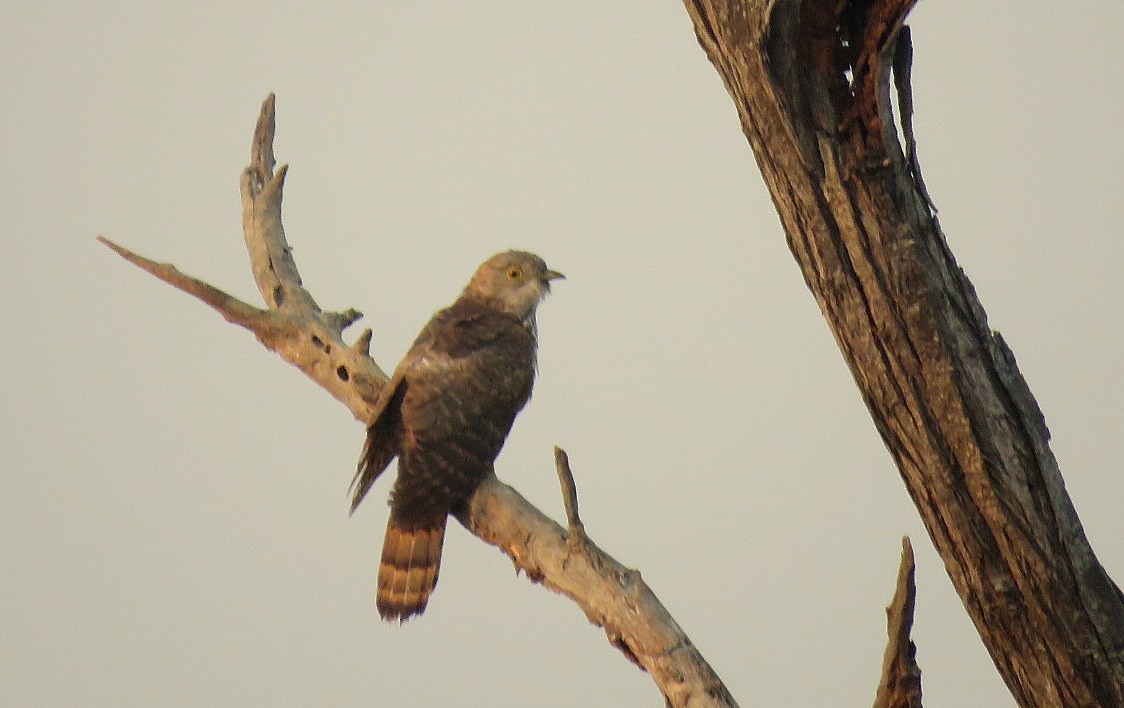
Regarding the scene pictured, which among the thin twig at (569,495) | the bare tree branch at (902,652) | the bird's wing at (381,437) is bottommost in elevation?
the bare tree branch at (902,652)

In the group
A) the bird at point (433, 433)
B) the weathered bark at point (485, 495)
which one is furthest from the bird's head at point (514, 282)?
the weathered bark at point (485, 495)

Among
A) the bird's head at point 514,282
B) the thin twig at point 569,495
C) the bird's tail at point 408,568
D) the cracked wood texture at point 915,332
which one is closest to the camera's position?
the cracked wood texture at point 915,332

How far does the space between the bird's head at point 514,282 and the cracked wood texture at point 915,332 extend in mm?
3136

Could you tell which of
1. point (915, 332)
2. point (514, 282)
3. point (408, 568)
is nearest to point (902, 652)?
point (915, 332)

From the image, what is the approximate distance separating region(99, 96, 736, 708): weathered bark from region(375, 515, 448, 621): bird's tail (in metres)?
0.17

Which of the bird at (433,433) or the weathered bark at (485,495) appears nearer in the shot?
the weathered bark at (485,495)

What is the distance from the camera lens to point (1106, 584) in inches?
121

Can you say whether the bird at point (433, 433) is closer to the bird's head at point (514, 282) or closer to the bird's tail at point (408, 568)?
the bird's tail at point (408, 568)

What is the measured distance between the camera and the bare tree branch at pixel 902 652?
303 cm

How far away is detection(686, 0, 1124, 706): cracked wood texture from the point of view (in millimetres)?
2979

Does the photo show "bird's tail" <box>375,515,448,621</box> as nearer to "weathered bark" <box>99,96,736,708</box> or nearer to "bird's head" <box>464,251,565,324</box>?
"weathered bark" <box>99,96,736,708</box>

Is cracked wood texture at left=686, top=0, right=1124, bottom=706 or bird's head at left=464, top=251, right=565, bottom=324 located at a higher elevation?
bird's head at left=464, top=251, right=565, bottom=324

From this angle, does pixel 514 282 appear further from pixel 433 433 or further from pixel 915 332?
pixel 915 332

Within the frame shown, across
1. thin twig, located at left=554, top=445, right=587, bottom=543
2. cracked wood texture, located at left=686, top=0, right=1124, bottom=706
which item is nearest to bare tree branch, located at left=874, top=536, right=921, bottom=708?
cracked wood texture, located at left=686, top=0, right=1124, bottom=706
